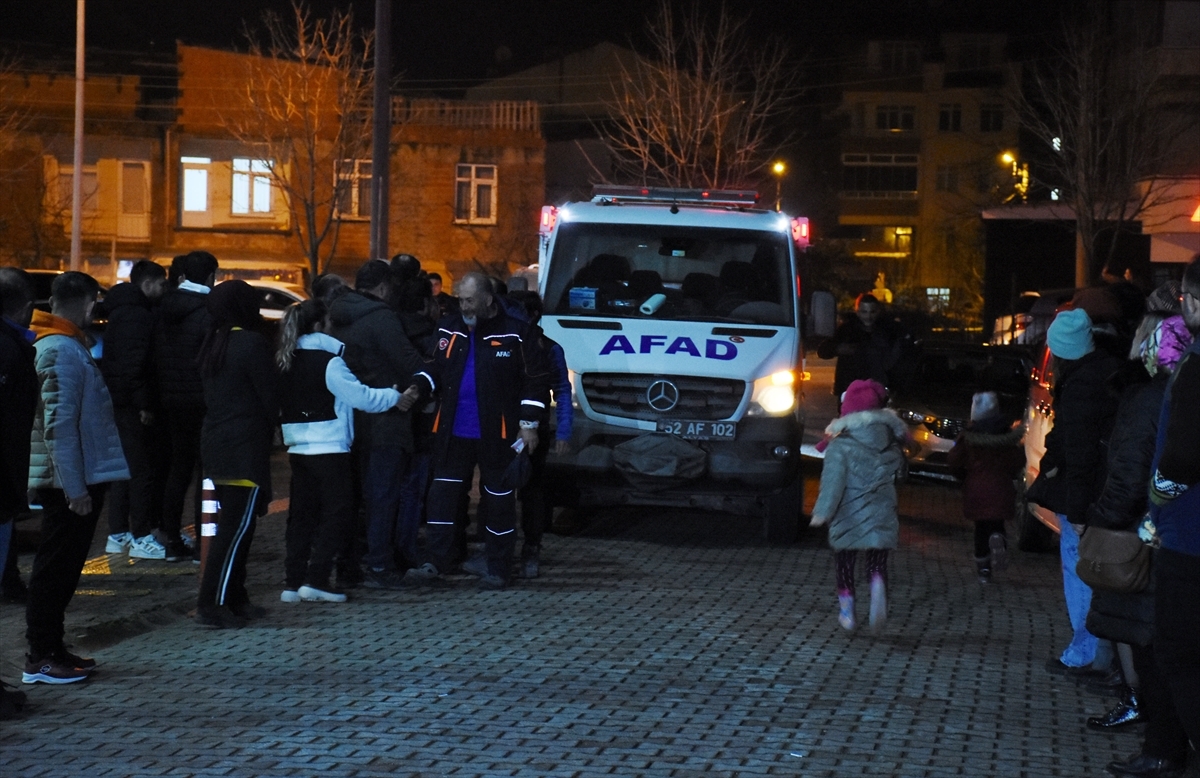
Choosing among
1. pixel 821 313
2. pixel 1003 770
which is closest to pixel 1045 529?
pixel 821 313

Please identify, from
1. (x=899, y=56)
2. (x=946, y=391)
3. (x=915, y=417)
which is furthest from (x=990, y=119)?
(x=915, y=417)

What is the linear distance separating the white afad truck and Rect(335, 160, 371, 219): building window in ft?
91.5

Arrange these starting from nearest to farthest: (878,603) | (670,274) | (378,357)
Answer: (878,603), (378,357), (670,274)

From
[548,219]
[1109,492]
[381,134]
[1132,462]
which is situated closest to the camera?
[1132,462]

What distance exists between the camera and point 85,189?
139ft

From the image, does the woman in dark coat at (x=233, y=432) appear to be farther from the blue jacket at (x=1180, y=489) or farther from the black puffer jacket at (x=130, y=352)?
the blue jacket at (x=1180, y=489)

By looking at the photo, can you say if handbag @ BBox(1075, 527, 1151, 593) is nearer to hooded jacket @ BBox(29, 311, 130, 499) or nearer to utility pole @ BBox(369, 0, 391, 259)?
hooded jacket @ BBox(29, 311, 130, 499)

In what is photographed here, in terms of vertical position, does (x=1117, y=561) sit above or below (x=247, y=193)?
below

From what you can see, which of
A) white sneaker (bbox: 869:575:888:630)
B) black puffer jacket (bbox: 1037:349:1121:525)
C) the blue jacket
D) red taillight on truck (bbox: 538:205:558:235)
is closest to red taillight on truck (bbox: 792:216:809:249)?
red taillight on truck (bbox: 538:205:558:235)

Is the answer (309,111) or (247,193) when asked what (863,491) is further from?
(247,193)

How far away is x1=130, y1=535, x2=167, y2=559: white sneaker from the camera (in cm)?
1031

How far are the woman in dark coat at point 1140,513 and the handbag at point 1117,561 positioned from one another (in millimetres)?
49

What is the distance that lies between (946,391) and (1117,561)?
10538 mm

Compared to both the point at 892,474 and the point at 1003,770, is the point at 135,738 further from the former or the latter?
the point at 892,474
